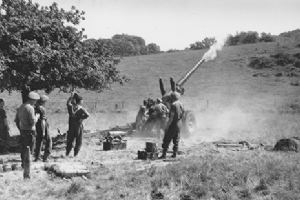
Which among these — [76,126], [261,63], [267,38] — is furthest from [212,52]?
[267,38]

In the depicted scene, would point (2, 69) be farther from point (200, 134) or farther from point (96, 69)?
point (200, 134)

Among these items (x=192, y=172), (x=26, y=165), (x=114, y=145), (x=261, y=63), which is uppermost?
(x=261, y=63)

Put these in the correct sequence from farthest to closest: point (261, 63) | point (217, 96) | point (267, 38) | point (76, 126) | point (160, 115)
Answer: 1. point (267, 38)
2. point (261, 63)
3. point (217, 96)
4. point (160, 115)
5. point (76, 126)

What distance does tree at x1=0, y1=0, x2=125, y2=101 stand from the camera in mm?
16281

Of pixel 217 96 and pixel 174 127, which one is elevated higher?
pixel 217 96

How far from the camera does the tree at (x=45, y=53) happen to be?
53.4 ft

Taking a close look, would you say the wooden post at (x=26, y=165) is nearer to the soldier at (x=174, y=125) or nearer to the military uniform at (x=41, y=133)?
the military uniform at (x=41, y=133)

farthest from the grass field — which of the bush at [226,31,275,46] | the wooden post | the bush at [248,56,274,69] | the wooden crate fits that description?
the bush at [226,31,275,46]

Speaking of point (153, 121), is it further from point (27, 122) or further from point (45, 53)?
point (27, 122)

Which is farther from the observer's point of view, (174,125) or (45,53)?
(45,53)

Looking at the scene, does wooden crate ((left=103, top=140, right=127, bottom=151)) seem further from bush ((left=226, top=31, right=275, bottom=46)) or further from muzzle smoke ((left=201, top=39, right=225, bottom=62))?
bush ((left=226, top=31, right=275, bottom=46))

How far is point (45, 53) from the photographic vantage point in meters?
16.5

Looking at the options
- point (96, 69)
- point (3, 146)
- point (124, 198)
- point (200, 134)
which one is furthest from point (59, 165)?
point (200, 134)

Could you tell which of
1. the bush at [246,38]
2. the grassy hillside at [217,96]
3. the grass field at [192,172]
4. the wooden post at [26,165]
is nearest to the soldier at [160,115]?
the grass field at [192,172]
